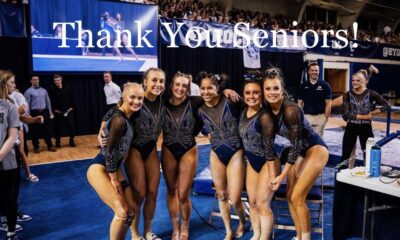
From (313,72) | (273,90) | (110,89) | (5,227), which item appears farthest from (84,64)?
(273,90)

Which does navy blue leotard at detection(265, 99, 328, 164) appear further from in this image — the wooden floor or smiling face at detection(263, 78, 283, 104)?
the wooden floor

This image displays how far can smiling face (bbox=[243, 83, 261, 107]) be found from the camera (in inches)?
104

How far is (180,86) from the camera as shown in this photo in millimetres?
2859

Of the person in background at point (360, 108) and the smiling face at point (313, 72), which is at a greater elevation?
the smiling face at point (313, 72)

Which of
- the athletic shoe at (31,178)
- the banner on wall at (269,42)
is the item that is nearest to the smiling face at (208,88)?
the athletic shoe at (31,178)

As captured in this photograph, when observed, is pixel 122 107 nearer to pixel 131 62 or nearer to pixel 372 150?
pixel 372 150

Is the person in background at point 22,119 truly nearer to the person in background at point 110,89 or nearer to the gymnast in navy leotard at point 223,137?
the gymnast in navy leotard at point 223,137

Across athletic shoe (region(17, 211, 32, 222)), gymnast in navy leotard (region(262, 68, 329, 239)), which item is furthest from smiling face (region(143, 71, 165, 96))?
athletic shoe (region(17, 211, 32, 222))

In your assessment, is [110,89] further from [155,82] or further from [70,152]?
[155,82]

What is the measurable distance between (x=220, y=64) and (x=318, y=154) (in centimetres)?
803

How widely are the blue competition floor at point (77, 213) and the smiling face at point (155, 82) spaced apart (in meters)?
1.40

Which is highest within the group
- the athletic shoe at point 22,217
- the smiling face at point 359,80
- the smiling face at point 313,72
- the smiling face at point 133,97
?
the smiling face at point 313,72

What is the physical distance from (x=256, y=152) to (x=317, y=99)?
257cm

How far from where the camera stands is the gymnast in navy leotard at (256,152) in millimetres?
2652
